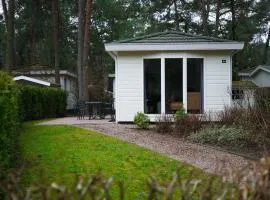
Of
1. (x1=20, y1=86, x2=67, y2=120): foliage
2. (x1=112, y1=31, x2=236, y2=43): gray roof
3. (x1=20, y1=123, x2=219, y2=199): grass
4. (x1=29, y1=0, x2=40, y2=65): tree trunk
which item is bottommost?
(x1=20, y1=123, x2=219, y2=199): grass

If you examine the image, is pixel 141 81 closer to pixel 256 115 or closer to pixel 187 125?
pixel 187 125

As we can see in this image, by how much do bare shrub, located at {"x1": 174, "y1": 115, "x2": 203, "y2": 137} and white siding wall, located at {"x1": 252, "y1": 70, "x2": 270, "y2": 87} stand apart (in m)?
17.2

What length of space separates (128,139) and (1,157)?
6.33 m

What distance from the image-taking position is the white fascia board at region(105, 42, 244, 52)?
16109 millimetres

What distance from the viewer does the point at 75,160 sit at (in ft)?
28.6

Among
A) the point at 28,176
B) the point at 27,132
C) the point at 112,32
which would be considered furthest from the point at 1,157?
the point at 112,32

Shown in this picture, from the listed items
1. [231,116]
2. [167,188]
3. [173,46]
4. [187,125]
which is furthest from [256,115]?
[167,188]

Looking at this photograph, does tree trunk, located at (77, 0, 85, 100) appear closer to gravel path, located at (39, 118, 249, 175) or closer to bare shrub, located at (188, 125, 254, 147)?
gravel path, located at (39, 118, 249, 175)

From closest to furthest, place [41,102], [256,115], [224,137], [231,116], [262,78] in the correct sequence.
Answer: [256,115] → [224,137] → [231,116] → [41,102] → [262,78]

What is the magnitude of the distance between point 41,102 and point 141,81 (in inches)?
249

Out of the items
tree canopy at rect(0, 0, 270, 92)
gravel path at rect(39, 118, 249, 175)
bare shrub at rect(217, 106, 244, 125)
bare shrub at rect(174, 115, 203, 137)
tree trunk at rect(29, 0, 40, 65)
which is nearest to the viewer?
gravel path at rect(39, 118, 249, 175)

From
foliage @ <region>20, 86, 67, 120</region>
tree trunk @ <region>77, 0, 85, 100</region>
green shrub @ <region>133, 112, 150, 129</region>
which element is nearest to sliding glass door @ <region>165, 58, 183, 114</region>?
green shrub @ <region>133, 112, 150, 129</region>

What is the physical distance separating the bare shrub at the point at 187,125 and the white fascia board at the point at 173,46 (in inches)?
126

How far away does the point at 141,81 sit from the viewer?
16.3 m
